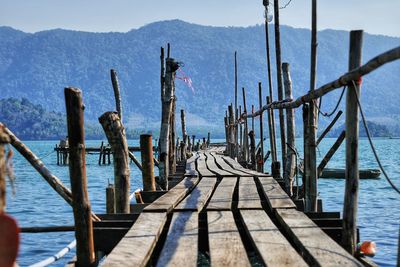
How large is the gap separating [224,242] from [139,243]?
2.83 ft

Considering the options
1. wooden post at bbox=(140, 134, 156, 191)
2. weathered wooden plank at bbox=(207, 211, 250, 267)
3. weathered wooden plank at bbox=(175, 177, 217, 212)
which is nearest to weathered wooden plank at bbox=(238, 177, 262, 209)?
weathered wooden plank at bbox=(175, 177, 217, 212)

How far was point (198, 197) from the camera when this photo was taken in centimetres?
980

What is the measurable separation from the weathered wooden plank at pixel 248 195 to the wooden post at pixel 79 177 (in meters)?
2.81

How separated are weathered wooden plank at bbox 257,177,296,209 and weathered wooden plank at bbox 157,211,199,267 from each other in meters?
1.28

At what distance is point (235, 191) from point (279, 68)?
5.13 meters

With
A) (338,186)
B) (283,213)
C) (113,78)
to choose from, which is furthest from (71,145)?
(338,186)

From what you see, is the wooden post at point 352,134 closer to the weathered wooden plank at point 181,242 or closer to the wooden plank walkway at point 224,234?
the wooden plank walkway at point 224,234

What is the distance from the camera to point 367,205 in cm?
2792

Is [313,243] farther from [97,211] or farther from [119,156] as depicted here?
[97,211]

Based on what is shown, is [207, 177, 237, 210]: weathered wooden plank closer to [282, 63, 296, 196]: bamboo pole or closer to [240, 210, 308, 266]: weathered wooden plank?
[240, 210, 308, 266]: weathered wooden plank

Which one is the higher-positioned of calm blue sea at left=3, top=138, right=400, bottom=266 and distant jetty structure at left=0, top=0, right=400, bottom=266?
distant jetty structure at left=0, top=0, right=400, bottom=266

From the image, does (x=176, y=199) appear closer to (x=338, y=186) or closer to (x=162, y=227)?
(x=162, y=227)

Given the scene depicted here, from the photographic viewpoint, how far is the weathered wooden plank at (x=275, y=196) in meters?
8.62

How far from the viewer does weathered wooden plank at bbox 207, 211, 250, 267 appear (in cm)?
557
